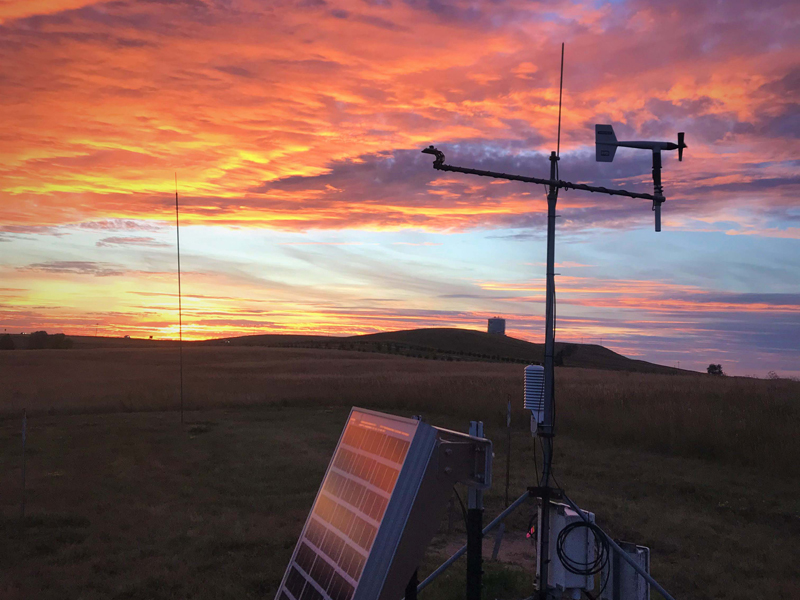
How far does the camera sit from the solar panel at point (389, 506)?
3.28m

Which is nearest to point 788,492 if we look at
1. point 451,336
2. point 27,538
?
point 27,538

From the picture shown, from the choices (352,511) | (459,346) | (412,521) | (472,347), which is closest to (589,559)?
(352,511)

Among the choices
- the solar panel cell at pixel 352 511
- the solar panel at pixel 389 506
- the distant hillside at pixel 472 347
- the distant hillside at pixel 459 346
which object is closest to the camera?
the solar panel at pixel 389 506

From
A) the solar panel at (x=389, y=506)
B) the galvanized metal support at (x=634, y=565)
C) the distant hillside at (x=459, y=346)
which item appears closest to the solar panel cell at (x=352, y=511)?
the solar panel at (x=389, y=506)

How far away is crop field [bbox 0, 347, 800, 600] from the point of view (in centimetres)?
782

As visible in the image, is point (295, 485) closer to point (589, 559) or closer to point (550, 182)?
point (589, 559)

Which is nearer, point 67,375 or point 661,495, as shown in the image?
point 661,495

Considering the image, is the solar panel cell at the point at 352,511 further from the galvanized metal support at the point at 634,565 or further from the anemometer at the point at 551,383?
the galvanized metal support at the point at 634,565

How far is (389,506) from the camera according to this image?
3309mm

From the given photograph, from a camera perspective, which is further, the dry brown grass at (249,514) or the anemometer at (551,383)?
the dry brown grass at (249,514)

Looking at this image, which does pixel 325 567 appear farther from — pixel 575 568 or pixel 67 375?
pixel 67 375

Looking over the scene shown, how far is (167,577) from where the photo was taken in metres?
7.51

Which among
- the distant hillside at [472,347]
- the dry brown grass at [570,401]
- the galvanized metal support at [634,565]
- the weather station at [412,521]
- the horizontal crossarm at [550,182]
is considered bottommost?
the distant hillside at [472,347]

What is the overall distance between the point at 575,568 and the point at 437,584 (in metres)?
2.09
